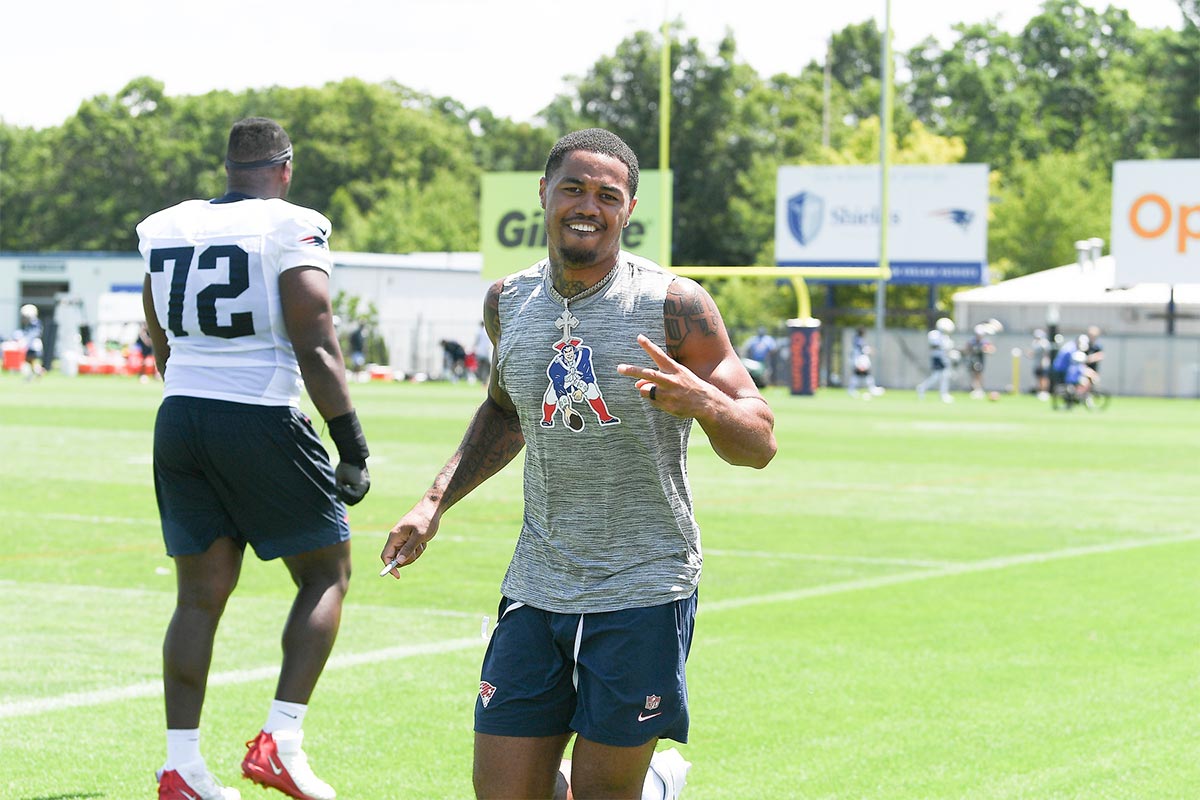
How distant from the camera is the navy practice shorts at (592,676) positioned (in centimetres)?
434

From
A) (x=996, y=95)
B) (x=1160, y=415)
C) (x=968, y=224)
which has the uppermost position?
(x=996, y=95)

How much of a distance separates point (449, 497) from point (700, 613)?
5.04m

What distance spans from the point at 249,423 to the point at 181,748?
1027 millimetres

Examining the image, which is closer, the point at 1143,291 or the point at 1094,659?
the point at 1094,659

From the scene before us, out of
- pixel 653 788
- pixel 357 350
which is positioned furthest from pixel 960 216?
pixel 653 788

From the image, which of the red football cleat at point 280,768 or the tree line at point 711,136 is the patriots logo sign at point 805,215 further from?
the red football cleat at point 280,768

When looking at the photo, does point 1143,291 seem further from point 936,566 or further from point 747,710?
point 747,710

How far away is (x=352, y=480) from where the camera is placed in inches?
229

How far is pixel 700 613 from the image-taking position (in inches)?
383

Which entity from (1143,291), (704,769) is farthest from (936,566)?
(1143,291)

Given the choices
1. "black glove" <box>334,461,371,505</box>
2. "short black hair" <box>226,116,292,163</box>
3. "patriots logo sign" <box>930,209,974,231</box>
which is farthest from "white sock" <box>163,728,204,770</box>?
"patriots logo sign" <box>930,209,974,231</box>

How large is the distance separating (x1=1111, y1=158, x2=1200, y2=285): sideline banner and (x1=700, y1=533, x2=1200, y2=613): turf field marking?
115 ft

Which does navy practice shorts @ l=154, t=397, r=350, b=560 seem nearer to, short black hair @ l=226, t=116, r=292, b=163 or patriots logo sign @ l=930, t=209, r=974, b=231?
short black hair @ l=226, t=116, r=292, b=163

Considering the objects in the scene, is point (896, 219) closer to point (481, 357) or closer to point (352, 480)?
point (481, 357)
